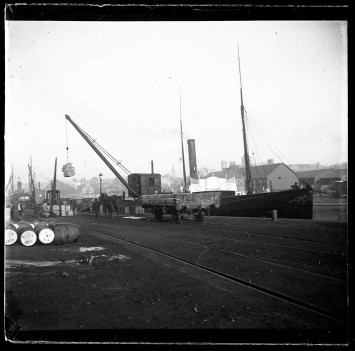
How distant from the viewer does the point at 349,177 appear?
333cm

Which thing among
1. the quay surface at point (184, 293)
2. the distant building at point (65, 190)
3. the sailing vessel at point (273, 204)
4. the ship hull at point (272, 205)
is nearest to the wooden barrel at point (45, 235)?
the quay surface at point (184, 293)

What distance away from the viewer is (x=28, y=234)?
9.28 meters

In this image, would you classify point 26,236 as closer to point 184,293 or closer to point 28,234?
point 28,234

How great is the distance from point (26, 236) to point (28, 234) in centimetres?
9

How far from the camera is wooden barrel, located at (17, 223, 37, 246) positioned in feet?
30.2

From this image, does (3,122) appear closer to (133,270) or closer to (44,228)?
(133,270)

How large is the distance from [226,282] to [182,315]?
1.64 m

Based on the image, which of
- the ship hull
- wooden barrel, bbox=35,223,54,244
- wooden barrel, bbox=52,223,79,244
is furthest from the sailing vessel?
wooden barrel, bbox=35,223,54,244

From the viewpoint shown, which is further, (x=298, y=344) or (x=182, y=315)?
(x=182, y=315)

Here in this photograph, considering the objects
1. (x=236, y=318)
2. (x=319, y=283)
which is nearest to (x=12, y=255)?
(x=236, y=318)

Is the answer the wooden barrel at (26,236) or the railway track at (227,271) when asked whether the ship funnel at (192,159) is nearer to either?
the railway track at (227,271)

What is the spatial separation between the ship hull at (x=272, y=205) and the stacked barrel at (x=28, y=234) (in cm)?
937

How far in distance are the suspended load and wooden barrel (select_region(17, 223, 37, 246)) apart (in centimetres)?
815

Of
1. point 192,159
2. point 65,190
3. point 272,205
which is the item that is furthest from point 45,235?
point 65,190
